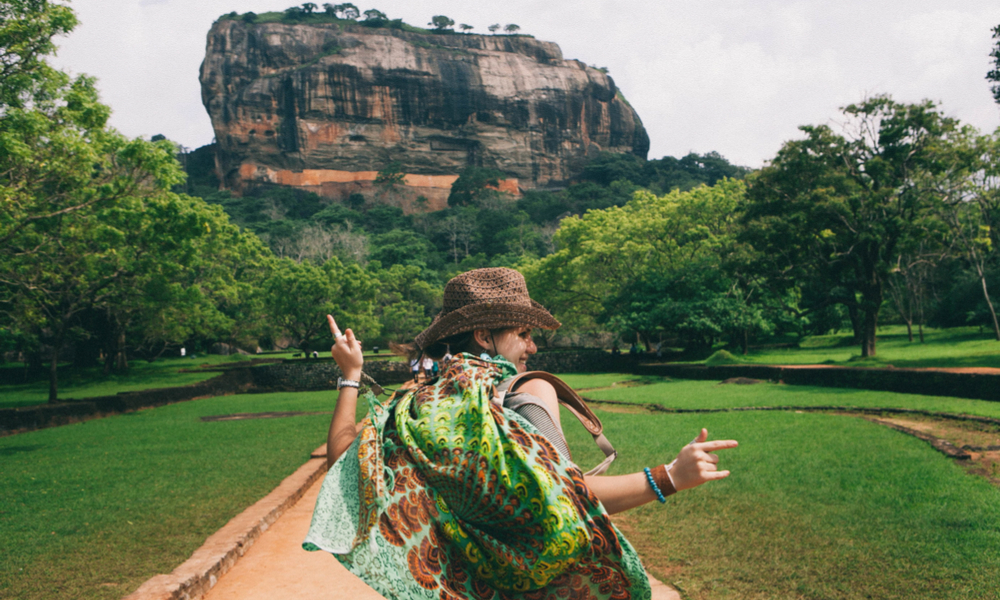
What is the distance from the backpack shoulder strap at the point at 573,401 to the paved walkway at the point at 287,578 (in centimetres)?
225

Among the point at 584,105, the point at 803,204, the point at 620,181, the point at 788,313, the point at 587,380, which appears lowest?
the point at 587,380

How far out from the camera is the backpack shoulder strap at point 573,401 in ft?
5.58

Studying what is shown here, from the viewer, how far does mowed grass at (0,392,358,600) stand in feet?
13.7

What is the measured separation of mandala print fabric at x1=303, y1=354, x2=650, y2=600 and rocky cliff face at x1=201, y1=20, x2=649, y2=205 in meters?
83.1

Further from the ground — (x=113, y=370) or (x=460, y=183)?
(x=460, y=183)

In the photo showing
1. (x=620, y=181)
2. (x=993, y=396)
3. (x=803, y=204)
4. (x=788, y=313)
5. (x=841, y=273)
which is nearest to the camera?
(x=993, y=396)

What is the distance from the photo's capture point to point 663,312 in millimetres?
24594

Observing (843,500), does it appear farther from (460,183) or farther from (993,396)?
(460,183)

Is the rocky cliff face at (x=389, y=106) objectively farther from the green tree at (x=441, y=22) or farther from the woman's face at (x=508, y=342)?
the woman's face at (x=508, y=342)

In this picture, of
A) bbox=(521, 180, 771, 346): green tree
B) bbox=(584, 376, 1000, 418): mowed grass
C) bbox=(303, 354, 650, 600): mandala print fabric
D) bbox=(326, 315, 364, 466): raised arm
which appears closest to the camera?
bbox=(303, 354, 650, 600): mandala print fabric

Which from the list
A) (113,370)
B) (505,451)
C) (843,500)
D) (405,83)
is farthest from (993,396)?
(405,83)

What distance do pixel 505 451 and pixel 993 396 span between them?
12695mm

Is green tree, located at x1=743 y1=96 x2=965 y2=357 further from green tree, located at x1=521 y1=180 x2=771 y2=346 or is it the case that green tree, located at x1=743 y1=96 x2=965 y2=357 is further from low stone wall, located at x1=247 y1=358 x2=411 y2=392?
low stone wall, located at x1=247 y1=358 x2=411 y2=392

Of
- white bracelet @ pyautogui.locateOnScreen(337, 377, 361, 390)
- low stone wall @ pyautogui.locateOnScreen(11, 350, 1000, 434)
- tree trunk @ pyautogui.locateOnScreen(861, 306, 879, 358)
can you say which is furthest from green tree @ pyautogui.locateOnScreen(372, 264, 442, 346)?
white bracelet @ pyautogui.locateOnScreen(337, 377, 361, 390)
